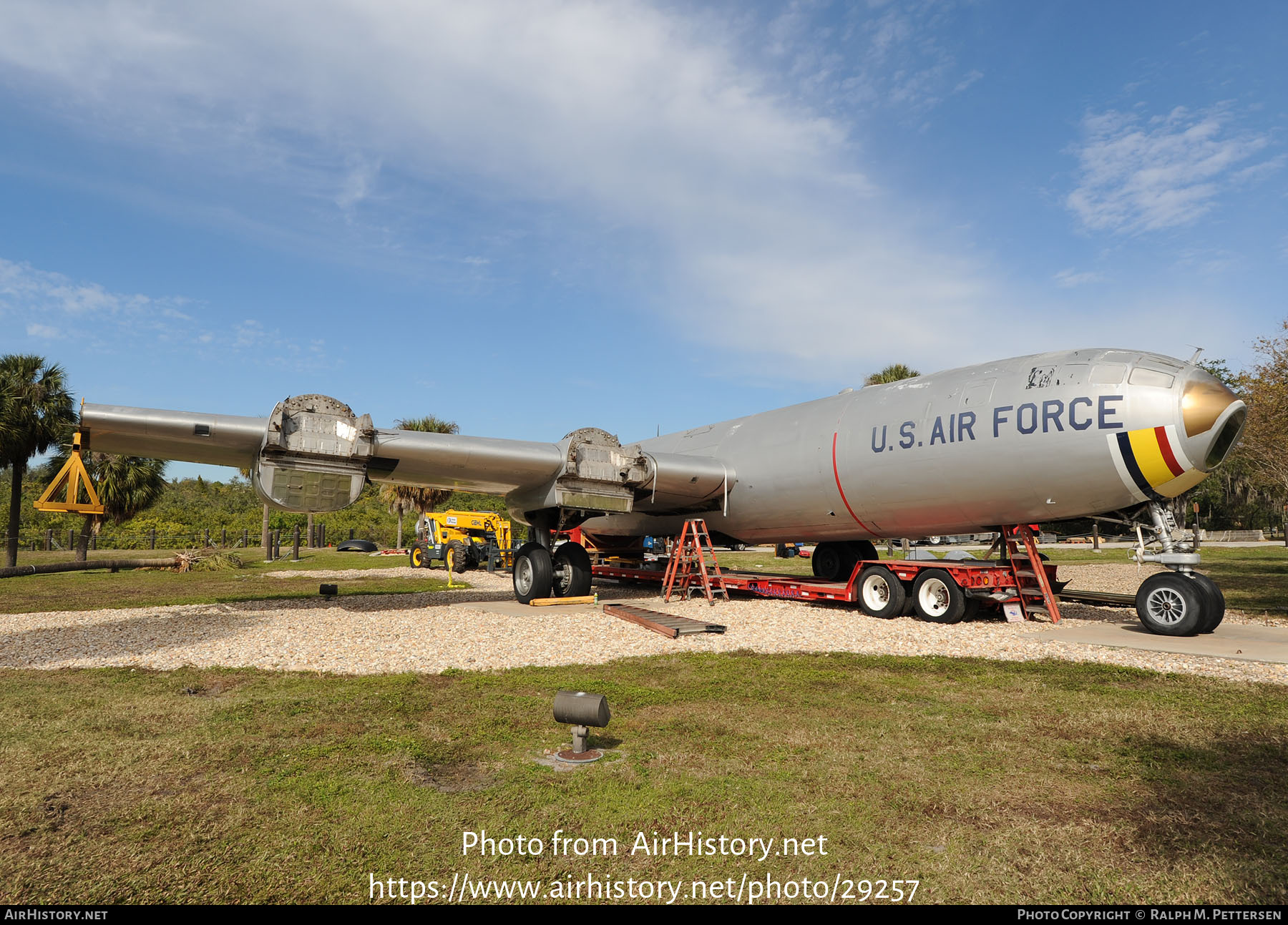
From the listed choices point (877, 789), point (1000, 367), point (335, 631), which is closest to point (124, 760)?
point (877, 789)

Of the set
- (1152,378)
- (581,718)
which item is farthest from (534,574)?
(1152,378)

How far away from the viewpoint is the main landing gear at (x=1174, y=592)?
33.6ft

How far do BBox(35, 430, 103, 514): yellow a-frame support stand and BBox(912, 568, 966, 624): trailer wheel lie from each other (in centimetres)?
1237

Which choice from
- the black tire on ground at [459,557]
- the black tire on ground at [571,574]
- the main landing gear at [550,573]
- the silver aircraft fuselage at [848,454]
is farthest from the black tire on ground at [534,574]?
the black tire on ground at [459,557]

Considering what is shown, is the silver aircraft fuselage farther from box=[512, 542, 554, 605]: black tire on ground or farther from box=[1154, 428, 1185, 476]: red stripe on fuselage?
box=[512, 542, 554, 605]: black tire on ground

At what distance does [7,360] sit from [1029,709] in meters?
32.3

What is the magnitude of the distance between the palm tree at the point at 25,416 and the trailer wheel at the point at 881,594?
25.5 m

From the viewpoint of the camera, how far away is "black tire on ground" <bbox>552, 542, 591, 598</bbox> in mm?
15969

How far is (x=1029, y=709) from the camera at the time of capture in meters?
6.59

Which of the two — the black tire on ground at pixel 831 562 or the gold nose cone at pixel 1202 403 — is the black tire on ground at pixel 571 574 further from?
the gold nose cone at pixel 1202 403

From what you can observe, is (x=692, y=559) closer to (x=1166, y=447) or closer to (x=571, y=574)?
(x=571, y=574)

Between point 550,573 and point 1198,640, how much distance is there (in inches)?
434

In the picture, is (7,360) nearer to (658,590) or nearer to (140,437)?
(140,437)

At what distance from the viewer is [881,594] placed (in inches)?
522
